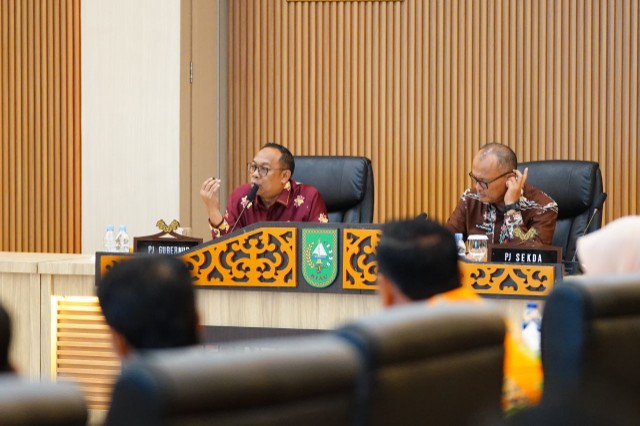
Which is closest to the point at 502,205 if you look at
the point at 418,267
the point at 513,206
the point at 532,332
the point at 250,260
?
the point at 513,206

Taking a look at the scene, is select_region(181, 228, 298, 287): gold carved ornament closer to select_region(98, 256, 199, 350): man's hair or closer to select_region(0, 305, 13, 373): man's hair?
select_region(98, 256, 199, 350): man's hair

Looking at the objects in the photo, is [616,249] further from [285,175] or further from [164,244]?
[285,175]

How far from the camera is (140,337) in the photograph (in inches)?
58.1

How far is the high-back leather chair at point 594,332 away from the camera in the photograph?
1.49m

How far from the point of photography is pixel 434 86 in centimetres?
588

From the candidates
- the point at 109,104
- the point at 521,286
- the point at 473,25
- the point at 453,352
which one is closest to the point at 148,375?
the point at 453,352

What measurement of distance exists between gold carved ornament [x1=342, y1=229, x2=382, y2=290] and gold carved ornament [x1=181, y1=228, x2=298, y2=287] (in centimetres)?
18

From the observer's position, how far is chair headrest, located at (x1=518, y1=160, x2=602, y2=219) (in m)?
4.39

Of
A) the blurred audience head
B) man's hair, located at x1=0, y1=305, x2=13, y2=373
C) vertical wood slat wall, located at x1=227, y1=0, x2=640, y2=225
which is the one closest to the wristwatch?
vertical wood slat wall, located at x1=227, y1=0, x2=640, y2=225

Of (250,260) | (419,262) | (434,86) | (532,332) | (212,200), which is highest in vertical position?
(434,86)

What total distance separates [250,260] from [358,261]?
14.9 inches

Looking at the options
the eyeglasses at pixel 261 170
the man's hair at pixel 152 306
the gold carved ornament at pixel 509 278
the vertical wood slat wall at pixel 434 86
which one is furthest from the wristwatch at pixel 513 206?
the man's hair at pixel 152 306

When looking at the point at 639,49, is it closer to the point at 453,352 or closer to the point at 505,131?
the point at 505,131

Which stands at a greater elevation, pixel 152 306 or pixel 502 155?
pixel 502 155
